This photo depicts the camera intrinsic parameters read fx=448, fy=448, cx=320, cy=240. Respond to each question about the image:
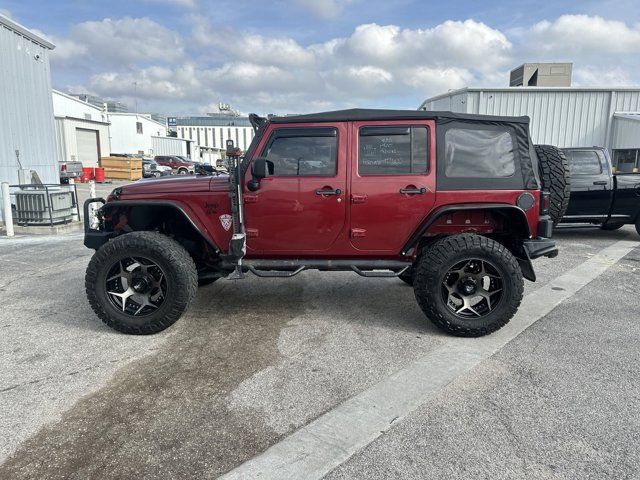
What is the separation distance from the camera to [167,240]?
13.3ft

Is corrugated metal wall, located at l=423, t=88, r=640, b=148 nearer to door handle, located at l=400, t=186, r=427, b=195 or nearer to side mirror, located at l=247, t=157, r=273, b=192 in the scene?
door handle, located at l=400, t=186, r=427, b=195

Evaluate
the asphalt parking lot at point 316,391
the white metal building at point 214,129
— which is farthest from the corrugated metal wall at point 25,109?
the white metal building at point 214,129

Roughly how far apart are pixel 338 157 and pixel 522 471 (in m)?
2.73

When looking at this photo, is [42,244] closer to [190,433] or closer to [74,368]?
[74,368]

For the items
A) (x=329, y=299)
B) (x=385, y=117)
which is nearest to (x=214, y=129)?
(x=329, y=299)

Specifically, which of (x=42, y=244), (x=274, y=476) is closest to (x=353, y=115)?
(x=274, y=476)

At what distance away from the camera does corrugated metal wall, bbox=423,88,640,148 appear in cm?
1731

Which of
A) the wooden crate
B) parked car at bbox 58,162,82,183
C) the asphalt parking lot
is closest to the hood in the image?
the asphalt parking lot

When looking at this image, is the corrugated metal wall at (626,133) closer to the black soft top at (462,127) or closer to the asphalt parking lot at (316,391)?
the asphalt parking lot at (316,391)

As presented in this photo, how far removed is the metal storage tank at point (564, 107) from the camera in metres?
17.2

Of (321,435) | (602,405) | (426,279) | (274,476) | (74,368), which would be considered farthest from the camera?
(426,279)

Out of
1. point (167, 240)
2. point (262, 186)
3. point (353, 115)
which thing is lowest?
point (167, 240)

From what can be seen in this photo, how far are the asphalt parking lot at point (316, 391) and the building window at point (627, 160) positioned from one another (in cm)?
1482

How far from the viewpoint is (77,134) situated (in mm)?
30562
